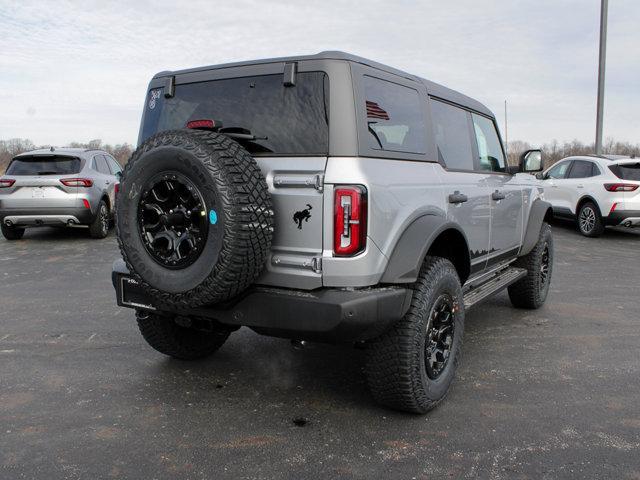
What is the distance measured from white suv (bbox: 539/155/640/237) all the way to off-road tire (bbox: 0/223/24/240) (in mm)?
9717

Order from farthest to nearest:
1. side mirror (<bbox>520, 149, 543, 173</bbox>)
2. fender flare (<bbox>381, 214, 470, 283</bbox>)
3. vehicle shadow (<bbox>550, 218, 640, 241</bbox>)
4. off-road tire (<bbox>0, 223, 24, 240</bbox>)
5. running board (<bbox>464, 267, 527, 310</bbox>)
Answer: vehicle shadow (<bbox>550, 218, 640, 241</bbox>), off-road tire (<bbox>0, 223, 24, 240</bbox>), side mirror (<bbox>520, 149, 543, 173</bbox>), running board (<bbox>464, 267, 527, 310</bbox>), fender flare (<bbox>381, 214, 470, 283</bbox>)

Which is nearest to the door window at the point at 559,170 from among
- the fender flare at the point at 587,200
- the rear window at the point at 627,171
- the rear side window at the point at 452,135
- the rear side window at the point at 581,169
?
the rear side window at the point at 581,169

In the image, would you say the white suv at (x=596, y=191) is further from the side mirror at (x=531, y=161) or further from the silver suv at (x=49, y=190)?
the silver suv at (x=49, y=190)

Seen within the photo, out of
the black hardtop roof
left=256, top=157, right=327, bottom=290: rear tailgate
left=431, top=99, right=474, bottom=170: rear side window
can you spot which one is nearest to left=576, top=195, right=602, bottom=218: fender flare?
the black hardtop roof

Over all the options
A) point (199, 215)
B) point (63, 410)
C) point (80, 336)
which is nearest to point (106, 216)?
point (80, 336)

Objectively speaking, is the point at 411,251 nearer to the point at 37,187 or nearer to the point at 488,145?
the point at 488,145

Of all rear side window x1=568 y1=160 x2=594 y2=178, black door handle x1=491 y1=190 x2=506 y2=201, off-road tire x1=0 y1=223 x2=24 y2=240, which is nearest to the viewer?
black door handle x1=491 y1=190 x2=506 y2=201

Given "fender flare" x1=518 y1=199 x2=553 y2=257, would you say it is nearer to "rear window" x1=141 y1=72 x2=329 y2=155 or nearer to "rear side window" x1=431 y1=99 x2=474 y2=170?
"rear side window" x1=431 y1=99 x2=474 y2=170

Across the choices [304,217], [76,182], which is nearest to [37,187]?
[76,182]

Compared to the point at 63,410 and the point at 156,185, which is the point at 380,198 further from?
the point at 63,410

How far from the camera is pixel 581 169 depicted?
1185cm

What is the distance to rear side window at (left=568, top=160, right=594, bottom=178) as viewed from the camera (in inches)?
457

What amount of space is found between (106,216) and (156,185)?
855cm

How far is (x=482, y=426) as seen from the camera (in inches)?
123
